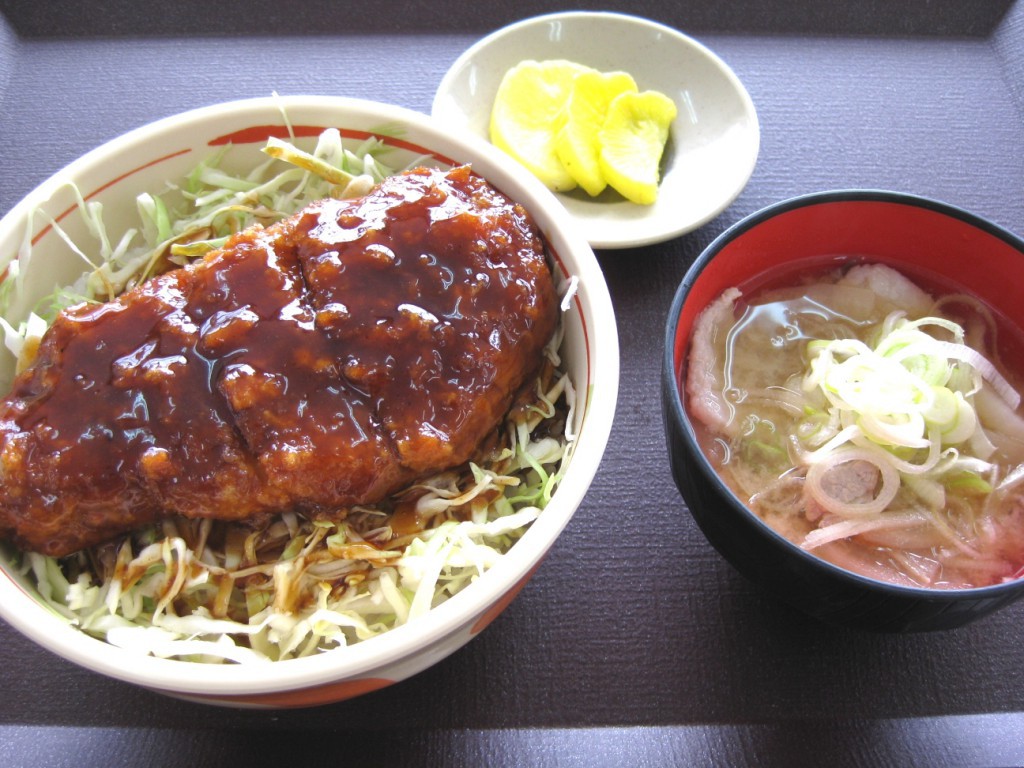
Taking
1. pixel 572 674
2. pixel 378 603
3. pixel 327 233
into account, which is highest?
pixel 327 233

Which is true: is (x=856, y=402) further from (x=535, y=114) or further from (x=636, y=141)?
(x=535, y=114)

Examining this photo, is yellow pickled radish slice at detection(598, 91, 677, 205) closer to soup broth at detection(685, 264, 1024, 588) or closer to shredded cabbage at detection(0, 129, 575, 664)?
soup broth at detection(685, 264, 1024, 588)

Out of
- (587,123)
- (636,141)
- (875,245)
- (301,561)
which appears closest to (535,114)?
(587,123)

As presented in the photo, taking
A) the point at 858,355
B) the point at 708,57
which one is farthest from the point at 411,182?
the point at 708,57

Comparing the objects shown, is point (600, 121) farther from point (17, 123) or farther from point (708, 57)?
point (17, 123)

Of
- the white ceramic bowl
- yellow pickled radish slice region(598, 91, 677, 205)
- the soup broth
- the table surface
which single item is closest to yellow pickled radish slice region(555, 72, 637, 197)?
yellow pickled radish slice region(598, 91, 677, 205)
